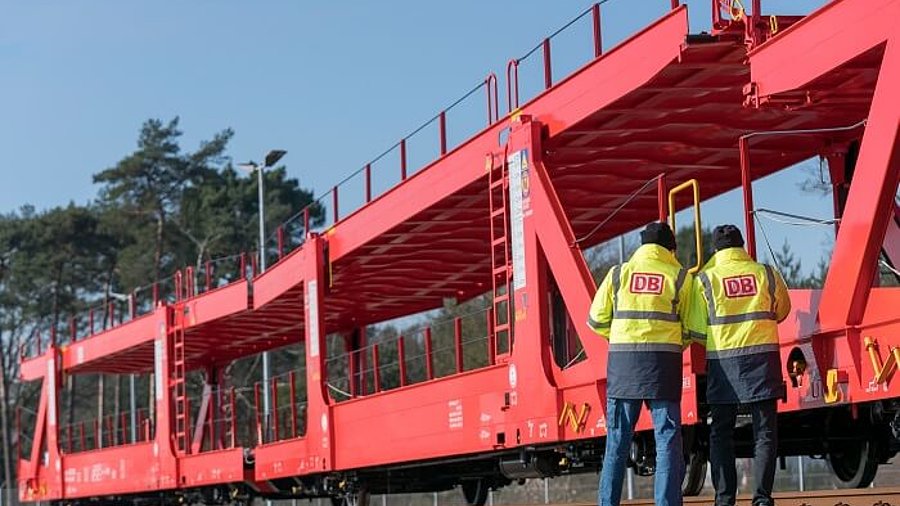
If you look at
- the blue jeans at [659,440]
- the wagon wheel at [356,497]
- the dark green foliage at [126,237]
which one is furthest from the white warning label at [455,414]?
the dark green foliage at [126,237]

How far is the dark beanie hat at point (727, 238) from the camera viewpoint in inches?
351

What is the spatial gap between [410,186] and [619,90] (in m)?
4.66

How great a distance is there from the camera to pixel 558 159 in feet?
44.6

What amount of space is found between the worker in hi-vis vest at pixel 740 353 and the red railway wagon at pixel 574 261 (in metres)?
0.58

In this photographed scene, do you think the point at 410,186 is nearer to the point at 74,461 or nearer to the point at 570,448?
the point at 570,448

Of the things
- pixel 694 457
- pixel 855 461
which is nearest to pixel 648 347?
pixel 694 457

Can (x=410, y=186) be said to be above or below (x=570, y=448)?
above

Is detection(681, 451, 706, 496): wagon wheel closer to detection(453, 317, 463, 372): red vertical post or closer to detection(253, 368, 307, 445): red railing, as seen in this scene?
detection(453, 317, 463, 372): red vertical post

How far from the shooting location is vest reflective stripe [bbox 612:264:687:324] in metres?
8.68

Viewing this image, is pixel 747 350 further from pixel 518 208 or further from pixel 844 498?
pixel 518 208

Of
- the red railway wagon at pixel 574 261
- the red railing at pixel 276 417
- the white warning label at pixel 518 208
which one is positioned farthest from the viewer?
the red railing at pixel 276 417

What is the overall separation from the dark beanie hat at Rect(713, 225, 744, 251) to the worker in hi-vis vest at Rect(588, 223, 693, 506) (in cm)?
29

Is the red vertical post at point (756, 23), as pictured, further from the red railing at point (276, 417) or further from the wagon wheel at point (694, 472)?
the red railing at point (276, 417)

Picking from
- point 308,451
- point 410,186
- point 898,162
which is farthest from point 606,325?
point 308,451
